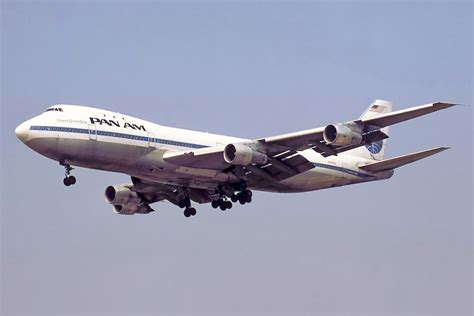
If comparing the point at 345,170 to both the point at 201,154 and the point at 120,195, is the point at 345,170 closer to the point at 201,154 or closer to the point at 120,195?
the point at 201,154

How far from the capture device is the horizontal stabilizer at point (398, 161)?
56156 mm

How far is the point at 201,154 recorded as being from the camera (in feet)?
182

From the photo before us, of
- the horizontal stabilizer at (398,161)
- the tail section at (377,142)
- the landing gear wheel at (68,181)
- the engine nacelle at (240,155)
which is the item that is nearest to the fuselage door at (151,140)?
the engine nacelle at (240,155)

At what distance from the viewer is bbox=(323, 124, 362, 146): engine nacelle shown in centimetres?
5288

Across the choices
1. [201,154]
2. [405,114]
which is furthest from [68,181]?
[405,114]

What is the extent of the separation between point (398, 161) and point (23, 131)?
20.7 meters

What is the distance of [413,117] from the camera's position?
5222 cm

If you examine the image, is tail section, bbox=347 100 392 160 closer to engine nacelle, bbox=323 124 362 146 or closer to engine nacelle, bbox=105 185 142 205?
engine nacelle, bbox=323 124 362 146

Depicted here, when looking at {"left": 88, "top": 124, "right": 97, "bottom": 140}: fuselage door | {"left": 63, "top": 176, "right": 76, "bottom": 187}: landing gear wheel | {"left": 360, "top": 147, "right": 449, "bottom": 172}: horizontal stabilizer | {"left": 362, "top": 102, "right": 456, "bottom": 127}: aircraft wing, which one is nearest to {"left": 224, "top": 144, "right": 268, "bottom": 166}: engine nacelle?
{"left": 362, "top": 102, "right": 456, "bottom": 127}: aircraft wing

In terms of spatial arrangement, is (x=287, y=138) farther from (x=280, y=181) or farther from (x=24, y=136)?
(x=24, y=136)

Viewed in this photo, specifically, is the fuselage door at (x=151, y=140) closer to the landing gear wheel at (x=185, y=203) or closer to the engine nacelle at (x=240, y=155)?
the engine nacelle at (x=240, y=155)

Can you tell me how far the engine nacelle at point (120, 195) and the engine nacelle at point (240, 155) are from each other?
33.1ft

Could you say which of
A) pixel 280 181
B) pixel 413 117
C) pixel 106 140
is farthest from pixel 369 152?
pixel 106 140

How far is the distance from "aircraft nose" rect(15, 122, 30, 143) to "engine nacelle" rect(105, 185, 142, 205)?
10369mm
